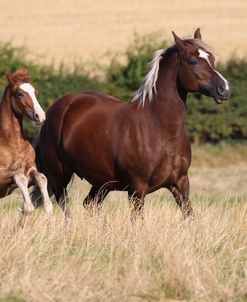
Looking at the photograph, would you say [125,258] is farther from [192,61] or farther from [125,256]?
[192,61]

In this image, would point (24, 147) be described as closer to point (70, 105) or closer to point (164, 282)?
point (70, 105)

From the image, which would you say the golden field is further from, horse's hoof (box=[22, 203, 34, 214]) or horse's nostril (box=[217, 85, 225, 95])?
horse's nostril (box=[217, 85, 225, 95])

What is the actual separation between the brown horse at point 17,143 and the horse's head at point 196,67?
1531 millimetres

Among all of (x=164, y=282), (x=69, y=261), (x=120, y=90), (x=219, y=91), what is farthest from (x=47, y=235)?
(x=120, y=90)

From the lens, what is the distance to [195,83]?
9.11 metres

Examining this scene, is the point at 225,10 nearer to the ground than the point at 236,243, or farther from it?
nearer to the ground

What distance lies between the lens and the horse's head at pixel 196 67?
9008 millimetres

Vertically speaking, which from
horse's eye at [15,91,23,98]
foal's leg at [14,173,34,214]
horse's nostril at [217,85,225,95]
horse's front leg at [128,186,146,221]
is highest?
horse's eye at [15,91,23,98]

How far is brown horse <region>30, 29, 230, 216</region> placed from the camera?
9070 mm

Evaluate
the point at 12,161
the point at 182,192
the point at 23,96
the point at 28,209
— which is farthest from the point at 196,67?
the point at 28,209

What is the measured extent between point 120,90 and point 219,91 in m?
13.0

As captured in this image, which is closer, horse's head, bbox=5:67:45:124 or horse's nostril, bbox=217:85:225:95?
horse's head, bbox=5:67:45:124

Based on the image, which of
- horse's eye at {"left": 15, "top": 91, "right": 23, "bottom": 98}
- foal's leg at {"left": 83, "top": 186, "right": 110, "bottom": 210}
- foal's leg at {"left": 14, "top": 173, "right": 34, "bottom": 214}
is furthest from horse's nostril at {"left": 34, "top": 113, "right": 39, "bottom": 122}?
foal's leg at {"left": 83, "top": 186, "right": 110, "bottom": 210}

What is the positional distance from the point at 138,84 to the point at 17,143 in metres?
13.3
